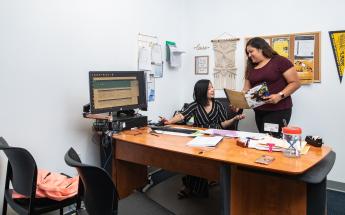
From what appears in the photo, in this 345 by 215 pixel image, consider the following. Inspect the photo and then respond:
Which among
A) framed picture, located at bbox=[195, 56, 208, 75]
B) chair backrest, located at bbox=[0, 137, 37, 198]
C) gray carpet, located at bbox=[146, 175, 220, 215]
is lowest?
gray carpet, located at bbox=[146, 175, 220, 215]

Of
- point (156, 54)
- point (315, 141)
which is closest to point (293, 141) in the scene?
point (315, 141)

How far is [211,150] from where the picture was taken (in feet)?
5.95

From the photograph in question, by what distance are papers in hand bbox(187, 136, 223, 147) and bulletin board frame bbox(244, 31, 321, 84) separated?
4.94 feet

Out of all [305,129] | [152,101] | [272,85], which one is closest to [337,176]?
[305,129]

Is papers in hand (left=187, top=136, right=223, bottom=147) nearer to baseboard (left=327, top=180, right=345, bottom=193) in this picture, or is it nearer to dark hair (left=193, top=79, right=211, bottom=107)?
dark hair (left=193, top=79, right=211, bottom=107)

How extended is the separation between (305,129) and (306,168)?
184cm

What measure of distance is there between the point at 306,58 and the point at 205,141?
68.2 inches

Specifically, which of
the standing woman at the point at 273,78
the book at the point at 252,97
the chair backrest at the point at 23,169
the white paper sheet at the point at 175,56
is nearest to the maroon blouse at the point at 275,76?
the standing woman at the point at 273,78

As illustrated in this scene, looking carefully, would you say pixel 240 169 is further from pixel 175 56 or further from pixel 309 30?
pixel 175 56

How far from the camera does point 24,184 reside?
5.18ft

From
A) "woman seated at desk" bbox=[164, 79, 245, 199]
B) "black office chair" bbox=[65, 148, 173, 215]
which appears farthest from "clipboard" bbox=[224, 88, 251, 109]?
"black office chair" bbox=[65, 148, 173, 215]

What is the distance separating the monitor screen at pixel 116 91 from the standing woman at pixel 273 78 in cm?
111

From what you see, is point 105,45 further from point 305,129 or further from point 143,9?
point 305,129

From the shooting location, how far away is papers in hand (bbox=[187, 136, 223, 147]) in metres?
1.92
